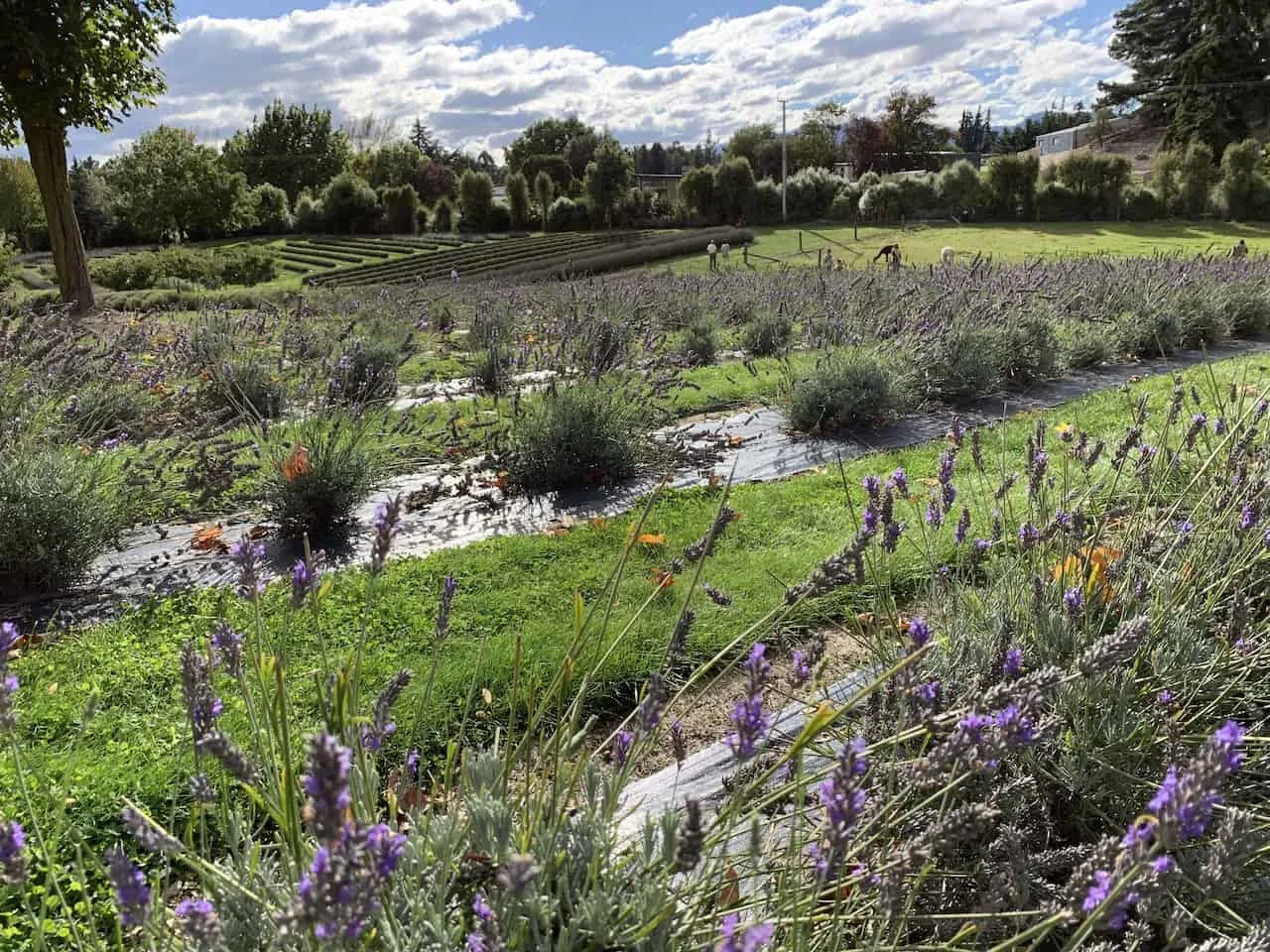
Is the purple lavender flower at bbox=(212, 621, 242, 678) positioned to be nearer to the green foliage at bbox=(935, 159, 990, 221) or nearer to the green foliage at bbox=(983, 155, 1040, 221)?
the green foliage at bbox=(935, 159, 990, 221)

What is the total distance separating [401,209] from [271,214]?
854cm

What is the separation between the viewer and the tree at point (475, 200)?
39812 millimetres

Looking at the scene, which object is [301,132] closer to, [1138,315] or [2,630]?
[1138,315]

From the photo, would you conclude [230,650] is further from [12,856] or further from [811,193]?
[811,193]

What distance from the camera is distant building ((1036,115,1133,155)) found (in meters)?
48.3

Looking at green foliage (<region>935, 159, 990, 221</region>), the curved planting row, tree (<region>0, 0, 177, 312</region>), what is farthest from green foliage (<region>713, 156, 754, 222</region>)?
tree (<region>0, 0, 177, 312</region>)

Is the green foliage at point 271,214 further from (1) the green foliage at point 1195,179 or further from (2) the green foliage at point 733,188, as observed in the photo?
(1) the green foliage at point 1195,179

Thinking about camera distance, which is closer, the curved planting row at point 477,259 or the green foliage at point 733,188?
the curved planting row at point 477,259

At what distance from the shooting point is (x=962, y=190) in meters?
34.2

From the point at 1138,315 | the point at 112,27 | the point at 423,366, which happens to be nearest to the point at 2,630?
the point at 423,366

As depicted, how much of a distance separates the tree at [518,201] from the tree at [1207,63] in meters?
30.5

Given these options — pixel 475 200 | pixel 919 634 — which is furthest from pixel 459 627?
pixel 475 200

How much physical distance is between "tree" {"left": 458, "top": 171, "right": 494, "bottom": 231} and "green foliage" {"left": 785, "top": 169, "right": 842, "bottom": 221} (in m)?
14.5

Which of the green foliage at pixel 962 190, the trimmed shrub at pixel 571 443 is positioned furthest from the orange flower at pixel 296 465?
the green foliage at pixel 962 190
